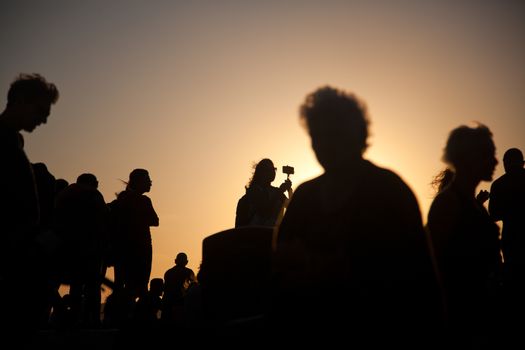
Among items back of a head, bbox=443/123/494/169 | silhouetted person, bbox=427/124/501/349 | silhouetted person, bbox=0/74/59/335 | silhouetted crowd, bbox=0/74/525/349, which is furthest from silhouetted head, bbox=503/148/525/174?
silhouetted person, bbox=0/74/59/335

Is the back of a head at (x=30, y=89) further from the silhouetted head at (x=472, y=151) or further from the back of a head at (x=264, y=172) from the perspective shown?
the back of a head at (x=264, y=172)

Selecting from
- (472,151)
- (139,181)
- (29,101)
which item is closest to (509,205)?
(472,151)

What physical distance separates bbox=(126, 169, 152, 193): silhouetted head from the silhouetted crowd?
2.54 m

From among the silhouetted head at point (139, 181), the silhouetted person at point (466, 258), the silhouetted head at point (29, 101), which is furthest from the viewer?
the silhouetted head at point (139, 181)

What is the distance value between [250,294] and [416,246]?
5.80 ft

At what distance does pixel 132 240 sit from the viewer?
7477 millimetres

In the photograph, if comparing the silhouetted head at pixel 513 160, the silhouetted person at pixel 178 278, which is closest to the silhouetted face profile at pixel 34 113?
the silhouetted head at pixel 513 160

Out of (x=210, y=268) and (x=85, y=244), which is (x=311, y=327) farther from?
(x=85, y=244)

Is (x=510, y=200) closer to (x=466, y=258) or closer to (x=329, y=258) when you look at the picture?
(x=466, y=258)

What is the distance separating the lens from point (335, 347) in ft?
7.84


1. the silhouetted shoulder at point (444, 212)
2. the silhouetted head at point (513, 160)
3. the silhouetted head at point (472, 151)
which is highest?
the silhouetted head at point (513, 160)

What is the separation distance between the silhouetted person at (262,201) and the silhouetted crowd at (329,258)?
1682 mm

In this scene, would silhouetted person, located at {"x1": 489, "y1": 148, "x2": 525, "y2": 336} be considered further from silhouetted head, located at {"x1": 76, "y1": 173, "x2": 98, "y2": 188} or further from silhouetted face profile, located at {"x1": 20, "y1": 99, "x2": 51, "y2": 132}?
silhouetted head, located at {"x1": 76, "y1": 173, "x2": 98, "y2": 188}

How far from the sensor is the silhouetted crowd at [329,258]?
2.38 m
